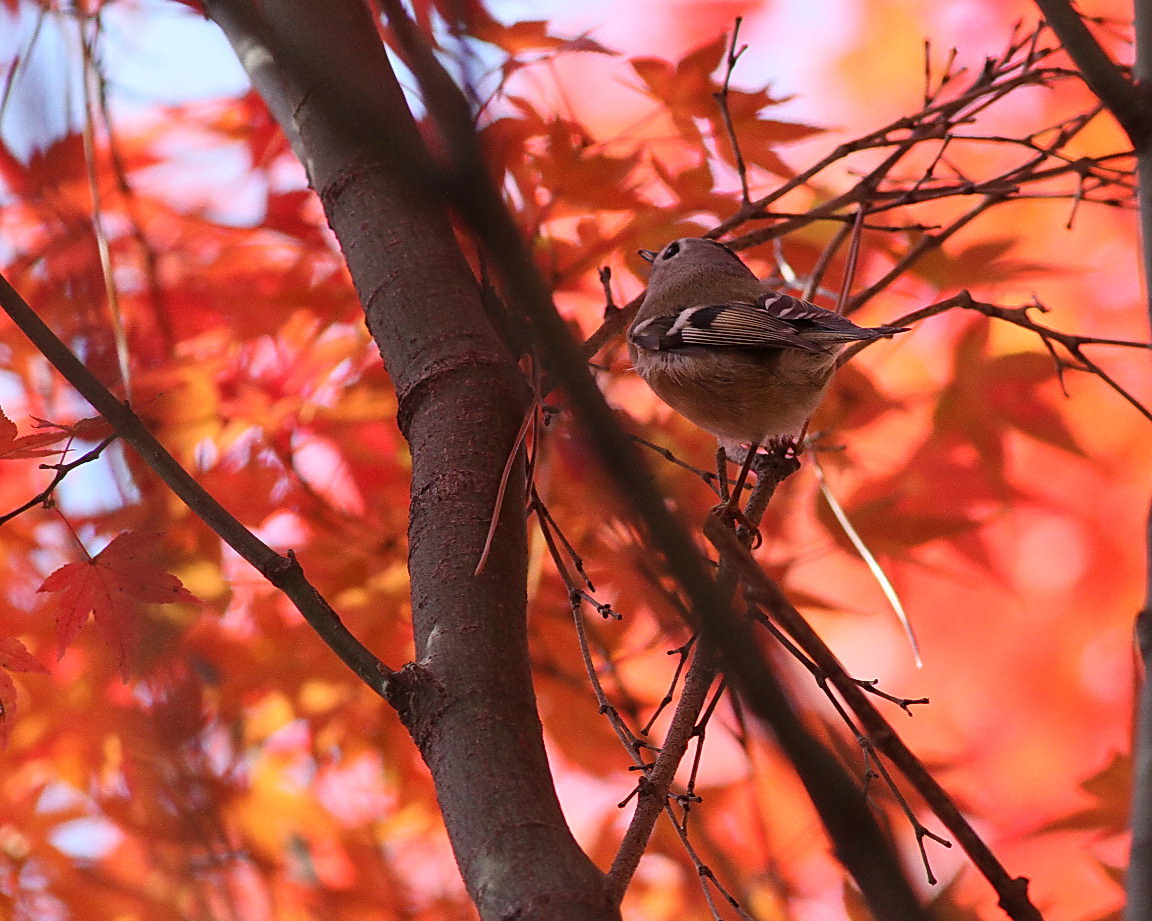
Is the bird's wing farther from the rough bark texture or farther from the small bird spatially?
the rough bark texture

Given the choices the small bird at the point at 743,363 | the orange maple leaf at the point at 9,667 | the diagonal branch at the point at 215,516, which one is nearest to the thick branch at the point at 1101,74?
the small bird at the point at 743,363

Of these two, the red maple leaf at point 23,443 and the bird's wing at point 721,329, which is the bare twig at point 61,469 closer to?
the red maple leaf at point 23,443

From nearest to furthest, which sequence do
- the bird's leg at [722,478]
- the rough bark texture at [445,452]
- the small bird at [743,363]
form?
1. the rough bark texture at [445,452]
2. the bird's leg at [722,478]
3. the small bird at [743,363]

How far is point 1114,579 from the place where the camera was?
7.00 ft

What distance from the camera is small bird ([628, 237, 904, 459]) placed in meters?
1.24

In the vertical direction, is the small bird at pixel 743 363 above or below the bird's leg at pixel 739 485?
above

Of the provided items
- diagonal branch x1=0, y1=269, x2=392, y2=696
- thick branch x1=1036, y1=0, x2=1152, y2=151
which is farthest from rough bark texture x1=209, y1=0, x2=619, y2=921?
thick branch x1=1036, y1=0, x2=1152, y2=151

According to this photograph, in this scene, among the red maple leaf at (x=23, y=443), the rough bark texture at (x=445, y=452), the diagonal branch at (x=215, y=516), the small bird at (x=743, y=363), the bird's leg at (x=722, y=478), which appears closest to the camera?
the rough bark texture at (x=445, y=452)

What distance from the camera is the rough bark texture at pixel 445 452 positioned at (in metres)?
0.59

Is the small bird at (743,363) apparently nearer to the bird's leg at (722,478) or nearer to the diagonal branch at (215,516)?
the bird's leg at (722,478)

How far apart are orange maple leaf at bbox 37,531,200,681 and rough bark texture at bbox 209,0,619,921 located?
0.27 metres

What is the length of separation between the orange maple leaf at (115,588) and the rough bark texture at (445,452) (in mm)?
273

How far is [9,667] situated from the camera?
974mm

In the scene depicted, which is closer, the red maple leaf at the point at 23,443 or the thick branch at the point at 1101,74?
the thick branch at the point at 1101,74
